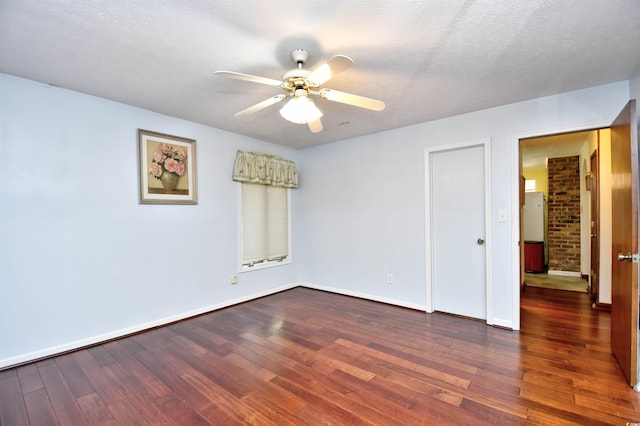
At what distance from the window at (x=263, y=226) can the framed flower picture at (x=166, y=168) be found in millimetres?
818

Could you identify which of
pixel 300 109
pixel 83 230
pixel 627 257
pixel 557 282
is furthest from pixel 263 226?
pixel 557 282

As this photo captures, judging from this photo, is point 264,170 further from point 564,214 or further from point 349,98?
point 564,214

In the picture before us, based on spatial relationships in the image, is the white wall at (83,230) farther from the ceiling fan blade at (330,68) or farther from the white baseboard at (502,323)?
the white baseboard at (502,323)

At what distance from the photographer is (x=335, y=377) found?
2182 mm

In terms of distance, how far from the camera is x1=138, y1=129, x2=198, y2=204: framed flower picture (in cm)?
316

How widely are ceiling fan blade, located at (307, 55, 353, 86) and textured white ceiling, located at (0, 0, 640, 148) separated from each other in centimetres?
29

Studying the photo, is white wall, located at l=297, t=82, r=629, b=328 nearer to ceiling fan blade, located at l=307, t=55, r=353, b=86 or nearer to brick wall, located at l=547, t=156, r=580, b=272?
ceiling fan blade, located at l=307, t=55, r=353, b=86

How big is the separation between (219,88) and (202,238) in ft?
6.28

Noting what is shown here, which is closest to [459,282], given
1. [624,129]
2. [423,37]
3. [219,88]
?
[624,129]

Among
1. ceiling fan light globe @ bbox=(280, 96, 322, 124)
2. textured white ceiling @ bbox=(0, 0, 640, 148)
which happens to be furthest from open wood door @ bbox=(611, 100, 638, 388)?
ceiling fan light globe @ bbox=(280, 96, 322, 124)

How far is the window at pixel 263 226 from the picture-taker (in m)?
4.25

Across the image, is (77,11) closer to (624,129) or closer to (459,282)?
(624,129)

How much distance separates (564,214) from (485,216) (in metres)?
4.03

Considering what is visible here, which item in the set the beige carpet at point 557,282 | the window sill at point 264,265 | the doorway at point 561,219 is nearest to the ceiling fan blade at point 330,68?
the window sill at point 264,265
